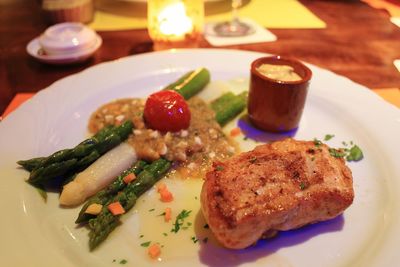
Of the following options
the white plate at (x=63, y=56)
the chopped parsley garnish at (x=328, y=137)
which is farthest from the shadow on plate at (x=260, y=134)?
the white plate at (x=63, y=56)

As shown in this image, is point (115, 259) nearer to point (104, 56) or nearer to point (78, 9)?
point (104, 56)

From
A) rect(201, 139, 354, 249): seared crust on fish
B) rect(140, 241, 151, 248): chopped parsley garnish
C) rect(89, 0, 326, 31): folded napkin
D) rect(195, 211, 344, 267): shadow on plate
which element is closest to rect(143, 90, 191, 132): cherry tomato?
rect(201, 139, 354, 249): seared crust on fish

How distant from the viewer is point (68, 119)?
369 centimetres

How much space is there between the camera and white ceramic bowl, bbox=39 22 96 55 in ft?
14.9

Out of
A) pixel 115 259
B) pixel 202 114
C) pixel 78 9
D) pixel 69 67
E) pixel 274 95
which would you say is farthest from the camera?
pixel 78 9

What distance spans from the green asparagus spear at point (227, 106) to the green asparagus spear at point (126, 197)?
33.3 inches

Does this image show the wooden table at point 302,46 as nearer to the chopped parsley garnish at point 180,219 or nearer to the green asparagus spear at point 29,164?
the green asparagus spear at point 29,164

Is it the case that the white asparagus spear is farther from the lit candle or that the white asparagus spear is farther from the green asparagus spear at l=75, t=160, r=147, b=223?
the lit candle

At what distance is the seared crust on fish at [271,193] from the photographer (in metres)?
2.41

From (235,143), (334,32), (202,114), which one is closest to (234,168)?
(235,143)

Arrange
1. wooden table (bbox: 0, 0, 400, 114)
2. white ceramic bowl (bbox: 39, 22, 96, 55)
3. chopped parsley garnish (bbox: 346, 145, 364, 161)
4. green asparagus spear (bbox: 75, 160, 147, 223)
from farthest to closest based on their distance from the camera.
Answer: white ceramic bowl (bbox: 39, 22, 96, 55)
wooden table (bbox: 0, 0, 400, 114)
chopped parsley garnish (bbox: 346, 145, 364, 161)
green asparagus spear (bbox: 75, 160, 147, 223)

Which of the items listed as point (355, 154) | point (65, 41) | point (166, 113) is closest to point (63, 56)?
point (65, 41)

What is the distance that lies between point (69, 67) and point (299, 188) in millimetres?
3344

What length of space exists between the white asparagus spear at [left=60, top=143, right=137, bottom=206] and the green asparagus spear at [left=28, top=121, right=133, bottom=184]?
0.21 feet
